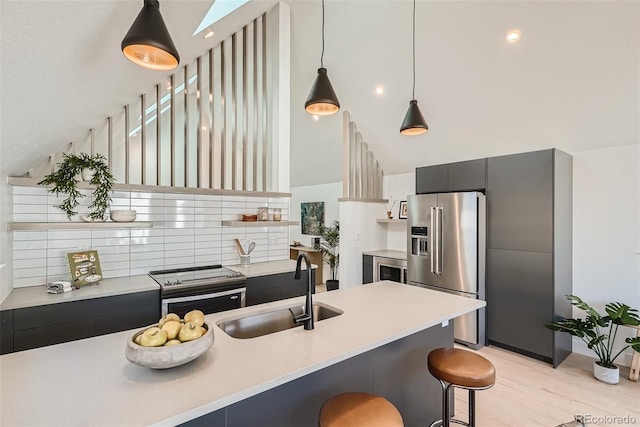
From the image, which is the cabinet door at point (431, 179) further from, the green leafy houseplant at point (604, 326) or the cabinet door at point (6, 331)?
the cabinet door at point (6, 331)

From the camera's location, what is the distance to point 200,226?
342 centimetres

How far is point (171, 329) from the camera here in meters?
1.19

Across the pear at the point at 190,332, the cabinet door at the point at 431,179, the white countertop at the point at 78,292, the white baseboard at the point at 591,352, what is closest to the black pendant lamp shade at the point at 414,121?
the cabinet door at the point at 431,179

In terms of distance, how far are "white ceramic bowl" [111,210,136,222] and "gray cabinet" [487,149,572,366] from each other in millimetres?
3829

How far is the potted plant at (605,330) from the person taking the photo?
2.80 metres

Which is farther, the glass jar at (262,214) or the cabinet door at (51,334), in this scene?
the glass jar at (262,214)

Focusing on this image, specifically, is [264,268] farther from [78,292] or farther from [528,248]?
[528,248]

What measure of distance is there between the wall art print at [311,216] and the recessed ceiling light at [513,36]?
4515 mm

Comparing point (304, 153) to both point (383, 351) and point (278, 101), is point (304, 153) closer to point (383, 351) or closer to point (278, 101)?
point (278, 101)

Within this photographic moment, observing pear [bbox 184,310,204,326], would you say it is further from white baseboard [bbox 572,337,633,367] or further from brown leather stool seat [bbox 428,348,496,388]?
white baseboard [bbox 572,337,633,367]

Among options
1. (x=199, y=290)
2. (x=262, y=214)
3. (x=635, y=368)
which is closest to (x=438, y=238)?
(x=635, y=368)

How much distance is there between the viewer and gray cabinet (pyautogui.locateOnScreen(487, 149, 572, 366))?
125 inches

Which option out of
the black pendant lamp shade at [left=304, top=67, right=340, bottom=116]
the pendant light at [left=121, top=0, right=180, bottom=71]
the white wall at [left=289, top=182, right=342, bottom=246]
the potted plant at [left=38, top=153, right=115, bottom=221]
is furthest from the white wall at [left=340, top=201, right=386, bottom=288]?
the pendant light at [left=121, top=0, right=180, bottom=71]

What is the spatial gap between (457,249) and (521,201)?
33.8 inches
